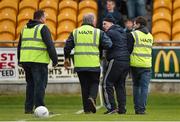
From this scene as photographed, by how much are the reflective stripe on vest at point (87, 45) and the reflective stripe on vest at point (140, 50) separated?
77cm

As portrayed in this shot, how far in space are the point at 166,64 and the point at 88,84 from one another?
545 cm

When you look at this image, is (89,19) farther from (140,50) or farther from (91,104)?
(91,104)

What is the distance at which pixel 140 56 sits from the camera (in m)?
16.3

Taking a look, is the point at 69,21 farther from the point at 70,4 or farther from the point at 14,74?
the point at 14,74

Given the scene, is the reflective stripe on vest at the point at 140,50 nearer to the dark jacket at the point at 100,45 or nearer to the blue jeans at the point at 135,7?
the dark jacket at the point at 100,45

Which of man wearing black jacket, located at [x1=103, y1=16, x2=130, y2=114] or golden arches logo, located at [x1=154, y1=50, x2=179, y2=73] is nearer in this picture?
man wearing black jacket, located at [x1=103, y1=16, x2=130, y2=114]

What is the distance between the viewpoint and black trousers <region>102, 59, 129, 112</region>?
16.3 metres

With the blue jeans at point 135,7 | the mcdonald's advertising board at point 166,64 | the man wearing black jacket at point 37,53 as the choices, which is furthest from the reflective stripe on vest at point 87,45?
the blue jeans at point 135,7

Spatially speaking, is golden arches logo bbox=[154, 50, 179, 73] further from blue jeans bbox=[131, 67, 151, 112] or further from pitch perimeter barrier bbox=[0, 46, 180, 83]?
blue jeans bbox=[131, 67, 151, 112]

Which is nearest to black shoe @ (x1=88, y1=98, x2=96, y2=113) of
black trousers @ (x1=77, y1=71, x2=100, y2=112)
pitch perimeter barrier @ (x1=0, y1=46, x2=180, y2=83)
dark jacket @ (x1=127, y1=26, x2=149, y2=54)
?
black trousers @ (x1=77, y1=71, x2=100, y2=112)

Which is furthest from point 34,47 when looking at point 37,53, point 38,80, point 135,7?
point 135,7

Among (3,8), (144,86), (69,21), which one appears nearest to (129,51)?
(144,86)

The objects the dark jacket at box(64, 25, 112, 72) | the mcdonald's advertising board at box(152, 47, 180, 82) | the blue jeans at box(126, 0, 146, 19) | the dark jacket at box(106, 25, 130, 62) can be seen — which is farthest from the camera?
the blue jeans at box(126, 0, 146, 19)

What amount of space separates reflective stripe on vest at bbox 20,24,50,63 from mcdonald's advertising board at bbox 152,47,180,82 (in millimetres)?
5798
